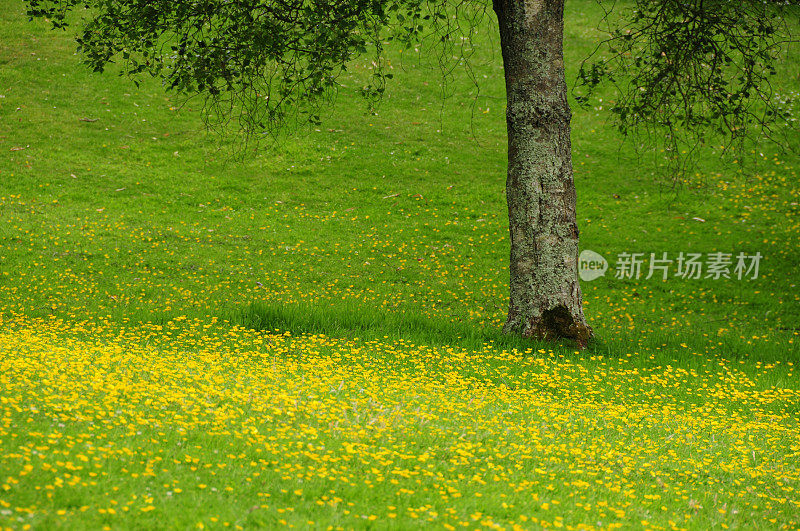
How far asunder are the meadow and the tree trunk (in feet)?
2.22

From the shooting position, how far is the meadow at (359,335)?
5160 mm

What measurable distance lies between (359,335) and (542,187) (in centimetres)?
382

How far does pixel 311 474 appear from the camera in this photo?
520 cm

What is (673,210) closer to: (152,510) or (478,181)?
(478,181)

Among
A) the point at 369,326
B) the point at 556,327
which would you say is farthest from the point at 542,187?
the point at 369,326

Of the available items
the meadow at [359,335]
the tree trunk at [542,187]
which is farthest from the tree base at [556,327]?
the meadow at [359,335]

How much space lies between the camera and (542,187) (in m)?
11.2

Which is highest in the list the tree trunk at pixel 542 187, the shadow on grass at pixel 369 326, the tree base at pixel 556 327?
the tree trunk at pixel 542 187

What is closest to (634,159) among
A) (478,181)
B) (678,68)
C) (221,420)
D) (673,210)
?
(673,210)

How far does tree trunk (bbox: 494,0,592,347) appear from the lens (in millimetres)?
11117

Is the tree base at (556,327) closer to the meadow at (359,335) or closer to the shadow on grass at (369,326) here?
the shadow on grass at (369,326)

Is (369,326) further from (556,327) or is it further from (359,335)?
(556,327)

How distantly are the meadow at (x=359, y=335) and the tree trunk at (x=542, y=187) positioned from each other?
68 cm

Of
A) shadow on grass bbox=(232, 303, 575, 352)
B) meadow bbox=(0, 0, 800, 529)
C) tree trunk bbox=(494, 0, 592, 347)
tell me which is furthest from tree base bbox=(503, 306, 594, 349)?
meadow bbox=(0, 0, 800, 529)
